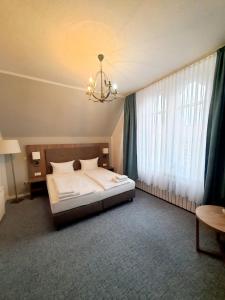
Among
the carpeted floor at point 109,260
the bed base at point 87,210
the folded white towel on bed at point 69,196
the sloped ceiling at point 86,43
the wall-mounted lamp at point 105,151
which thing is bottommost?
the carpeted floor at point 109,260

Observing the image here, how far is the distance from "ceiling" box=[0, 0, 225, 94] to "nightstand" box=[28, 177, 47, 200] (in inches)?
96.7

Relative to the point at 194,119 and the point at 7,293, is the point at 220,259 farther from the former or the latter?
the point at 7,293

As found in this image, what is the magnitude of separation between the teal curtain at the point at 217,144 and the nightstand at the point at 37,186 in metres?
3.68

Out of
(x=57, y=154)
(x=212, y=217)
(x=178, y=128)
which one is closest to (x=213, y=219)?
(x=212, y=217)

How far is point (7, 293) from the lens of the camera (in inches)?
50.7

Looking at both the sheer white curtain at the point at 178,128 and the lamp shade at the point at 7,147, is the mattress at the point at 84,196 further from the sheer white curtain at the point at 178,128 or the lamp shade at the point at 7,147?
the lamp shade at the point at 7,147

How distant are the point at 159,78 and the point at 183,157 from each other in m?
1.79

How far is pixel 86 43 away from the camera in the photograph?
179 cm

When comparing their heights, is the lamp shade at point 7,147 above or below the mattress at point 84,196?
above

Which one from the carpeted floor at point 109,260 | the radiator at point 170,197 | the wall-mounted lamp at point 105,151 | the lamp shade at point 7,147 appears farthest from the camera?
the wall-mounted lamp at point 105,151

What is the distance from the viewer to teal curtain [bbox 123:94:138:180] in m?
3.72

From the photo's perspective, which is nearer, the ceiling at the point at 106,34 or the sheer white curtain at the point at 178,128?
the ceiling at the point at 106,34

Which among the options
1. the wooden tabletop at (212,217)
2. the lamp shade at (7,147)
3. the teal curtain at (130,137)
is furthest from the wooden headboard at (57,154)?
the wooden tabletop at (212,217)

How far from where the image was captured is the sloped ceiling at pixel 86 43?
4.38 feet
